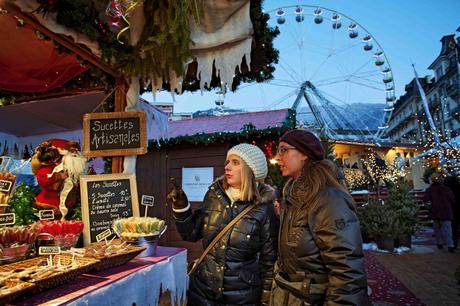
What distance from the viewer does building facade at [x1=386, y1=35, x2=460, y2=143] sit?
107 ft

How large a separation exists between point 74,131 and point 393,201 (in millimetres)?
7410

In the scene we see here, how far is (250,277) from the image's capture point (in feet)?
6.45

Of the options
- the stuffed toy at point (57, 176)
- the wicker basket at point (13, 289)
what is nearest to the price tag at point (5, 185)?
the stuffed toy at point (57, 176)

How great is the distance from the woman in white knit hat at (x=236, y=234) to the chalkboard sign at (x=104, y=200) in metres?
0.59

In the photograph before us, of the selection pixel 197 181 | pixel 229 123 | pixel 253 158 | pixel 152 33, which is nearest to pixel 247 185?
pixel 253 158

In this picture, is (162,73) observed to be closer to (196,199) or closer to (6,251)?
(6,251)

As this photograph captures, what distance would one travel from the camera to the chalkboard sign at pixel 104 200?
2.34 m

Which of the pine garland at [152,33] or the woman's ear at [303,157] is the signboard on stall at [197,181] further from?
the woman's ear at [303,157]

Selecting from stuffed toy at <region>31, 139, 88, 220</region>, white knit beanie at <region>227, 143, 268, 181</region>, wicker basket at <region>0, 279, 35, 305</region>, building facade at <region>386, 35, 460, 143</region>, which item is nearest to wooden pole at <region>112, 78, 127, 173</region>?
stuffed toy at <region>31, 139, 88, 220</region>

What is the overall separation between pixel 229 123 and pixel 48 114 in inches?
229

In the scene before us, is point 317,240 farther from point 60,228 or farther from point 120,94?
point 120,94

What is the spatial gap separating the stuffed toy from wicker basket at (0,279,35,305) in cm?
123

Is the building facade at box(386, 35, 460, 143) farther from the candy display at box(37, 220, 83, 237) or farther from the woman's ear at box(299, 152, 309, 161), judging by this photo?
the candy display at box(37, 220, 83, 237)

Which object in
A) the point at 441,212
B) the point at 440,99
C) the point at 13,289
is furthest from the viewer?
the point at 440,99
